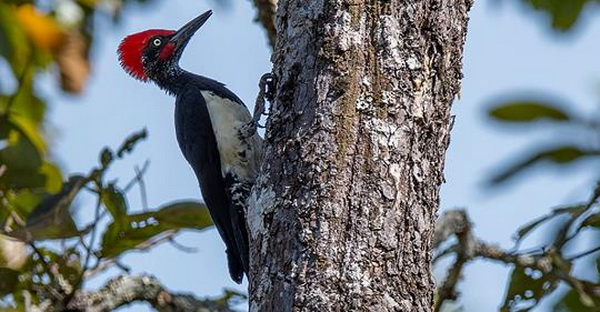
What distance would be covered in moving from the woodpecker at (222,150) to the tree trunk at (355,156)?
4.24ft

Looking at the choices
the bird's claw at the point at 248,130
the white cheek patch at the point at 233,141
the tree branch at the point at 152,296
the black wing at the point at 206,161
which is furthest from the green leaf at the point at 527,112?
the white cheek patch at the point at 233,141

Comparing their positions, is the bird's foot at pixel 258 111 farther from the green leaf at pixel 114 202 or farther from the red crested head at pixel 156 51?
the red crested head at pixel 156 51

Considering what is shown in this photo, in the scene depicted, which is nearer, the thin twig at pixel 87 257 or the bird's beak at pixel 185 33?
the thin twig at pixel 87 257

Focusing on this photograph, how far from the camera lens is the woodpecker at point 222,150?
178 inches

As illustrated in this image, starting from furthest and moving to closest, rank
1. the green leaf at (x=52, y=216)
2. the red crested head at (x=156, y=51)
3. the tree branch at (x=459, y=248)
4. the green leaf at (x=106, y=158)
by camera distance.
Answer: the red crested head at (x=156, y=51), the tree branch at (x=459, y=248), the green leaf at (x=106, y=158), the green leaf at (x=52, y=216)

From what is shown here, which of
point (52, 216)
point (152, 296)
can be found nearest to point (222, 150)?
point (152, 296)

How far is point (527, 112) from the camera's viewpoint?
1.46m

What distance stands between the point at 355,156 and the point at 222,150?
2.09 metres

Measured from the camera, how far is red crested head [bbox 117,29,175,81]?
20.0ft

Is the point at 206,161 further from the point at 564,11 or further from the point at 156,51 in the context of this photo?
the point at 564,11

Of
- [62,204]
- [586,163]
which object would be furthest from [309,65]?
[586,163]

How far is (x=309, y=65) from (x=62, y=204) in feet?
3.02

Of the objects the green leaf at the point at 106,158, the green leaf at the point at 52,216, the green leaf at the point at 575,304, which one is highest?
the green leaf at the point at 106,158

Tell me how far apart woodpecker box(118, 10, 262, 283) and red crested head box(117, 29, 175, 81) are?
579mm
